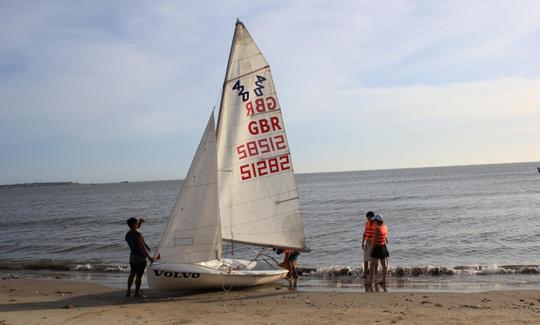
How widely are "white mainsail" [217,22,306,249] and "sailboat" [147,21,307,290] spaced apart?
2 centimetres

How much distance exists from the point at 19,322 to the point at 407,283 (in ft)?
30.9

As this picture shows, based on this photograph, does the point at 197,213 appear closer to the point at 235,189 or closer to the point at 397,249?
the point at 235,189

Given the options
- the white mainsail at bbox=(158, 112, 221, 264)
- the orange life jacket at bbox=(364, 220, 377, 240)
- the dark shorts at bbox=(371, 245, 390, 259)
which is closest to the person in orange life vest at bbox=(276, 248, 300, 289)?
the orange life jacket at bbox=(364, 220, 377, 240)

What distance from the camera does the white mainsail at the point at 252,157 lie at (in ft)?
37.3

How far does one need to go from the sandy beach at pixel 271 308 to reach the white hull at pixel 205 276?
0.22 metres

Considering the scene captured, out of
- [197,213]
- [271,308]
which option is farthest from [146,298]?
[271,308]

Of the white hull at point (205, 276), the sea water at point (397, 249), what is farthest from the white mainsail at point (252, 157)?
the sea water at point (397, 249)

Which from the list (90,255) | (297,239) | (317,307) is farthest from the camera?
(90,255)

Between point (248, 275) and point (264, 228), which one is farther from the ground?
point (264, 228)

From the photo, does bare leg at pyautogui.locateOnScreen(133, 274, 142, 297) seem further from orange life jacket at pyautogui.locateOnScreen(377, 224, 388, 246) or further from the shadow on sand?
orange life jacket at pyautogui.locateOnScreen(377, 224, 388, 246)

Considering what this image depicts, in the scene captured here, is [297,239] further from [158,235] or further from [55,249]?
[158,235]

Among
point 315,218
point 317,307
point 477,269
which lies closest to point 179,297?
point 317,307

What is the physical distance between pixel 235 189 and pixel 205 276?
6.73ft

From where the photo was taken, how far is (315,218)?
117 feet
